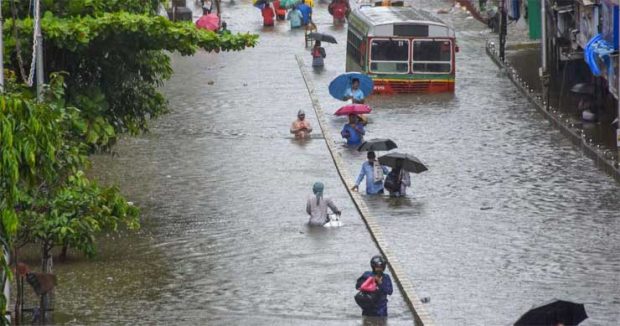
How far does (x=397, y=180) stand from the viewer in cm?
2892

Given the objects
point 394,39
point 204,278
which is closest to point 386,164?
point 204,278

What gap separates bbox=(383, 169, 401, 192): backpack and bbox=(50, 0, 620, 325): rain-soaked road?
26 centimetres

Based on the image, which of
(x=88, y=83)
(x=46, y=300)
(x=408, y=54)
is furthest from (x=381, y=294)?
(x=408, y=54)

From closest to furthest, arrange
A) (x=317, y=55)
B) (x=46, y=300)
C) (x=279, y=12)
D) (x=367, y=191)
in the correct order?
(x=46, y=300) < (x=367, y=191) < (x=317, y=55) < (x=279, y=12)

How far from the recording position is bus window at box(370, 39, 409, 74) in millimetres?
41875

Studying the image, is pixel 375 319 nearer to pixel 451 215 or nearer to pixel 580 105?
pixel 451 215

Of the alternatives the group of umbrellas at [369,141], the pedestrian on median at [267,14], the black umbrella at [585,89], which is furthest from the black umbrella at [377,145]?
the pedestrian on median at [267,14]

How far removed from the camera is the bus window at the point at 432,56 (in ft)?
137

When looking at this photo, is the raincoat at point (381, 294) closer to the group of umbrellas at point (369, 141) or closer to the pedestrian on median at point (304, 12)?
the group of umbrellas at point (369, 141)

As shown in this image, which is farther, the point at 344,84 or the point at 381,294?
the point at 344,84

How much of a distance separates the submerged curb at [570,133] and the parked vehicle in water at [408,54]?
2.11 meters

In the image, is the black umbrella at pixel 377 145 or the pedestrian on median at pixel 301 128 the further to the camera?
the pedestrian on median at pixel 301 128

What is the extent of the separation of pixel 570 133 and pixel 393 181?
7422 millimetres

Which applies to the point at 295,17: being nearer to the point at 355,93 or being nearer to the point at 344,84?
the point at 344,84
